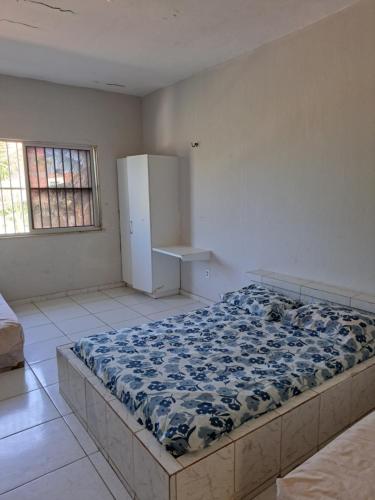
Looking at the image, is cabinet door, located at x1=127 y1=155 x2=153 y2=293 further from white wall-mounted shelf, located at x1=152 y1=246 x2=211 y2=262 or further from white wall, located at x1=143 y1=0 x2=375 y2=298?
white wall, located at x1=143 y1=0 x2=375 y2=298

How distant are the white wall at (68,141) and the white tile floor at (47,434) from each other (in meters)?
0.85

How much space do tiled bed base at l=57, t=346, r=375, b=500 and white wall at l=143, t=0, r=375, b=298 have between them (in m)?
1.07

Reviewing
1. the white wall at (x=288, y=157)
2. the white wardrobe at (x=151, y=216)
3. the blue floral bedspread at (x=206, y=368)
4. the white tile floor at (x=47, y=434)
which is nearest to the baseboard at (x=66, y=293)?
the white wardrobe at (x=151, y=216)

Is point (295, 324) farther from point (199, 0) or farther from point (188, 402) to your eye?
point (199, 0)

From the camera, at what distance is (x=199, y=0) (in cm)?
251

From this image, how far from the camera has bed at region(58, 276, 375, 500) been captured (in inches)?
60.2

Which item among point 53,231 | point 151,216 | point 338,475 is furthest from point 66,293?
point 338,475

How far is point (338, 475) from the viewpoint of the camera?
1.25 meters

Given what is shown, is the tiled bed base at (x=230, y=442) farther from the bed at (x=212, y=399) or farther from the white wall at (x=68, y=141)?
the white wall at (x=68, y=141)

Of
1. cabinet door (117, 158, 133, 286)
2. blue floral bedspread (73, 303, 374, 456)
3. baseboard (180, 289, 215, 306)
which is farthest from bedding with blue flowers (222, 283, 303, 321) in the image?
cabinet door (117, 158, 133, 286)

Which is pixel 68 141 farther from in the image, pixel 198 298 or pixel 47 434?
pixel 47 434

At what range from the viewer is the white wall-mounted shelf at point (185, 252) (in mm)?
4082

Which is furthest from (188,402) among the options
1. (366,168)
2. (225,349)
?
(366,168)

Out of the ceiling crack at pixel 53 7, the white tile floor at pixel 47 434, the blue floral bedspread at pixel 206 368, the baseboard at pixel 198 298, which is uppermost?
the ceiling crack at pixel 53 7
